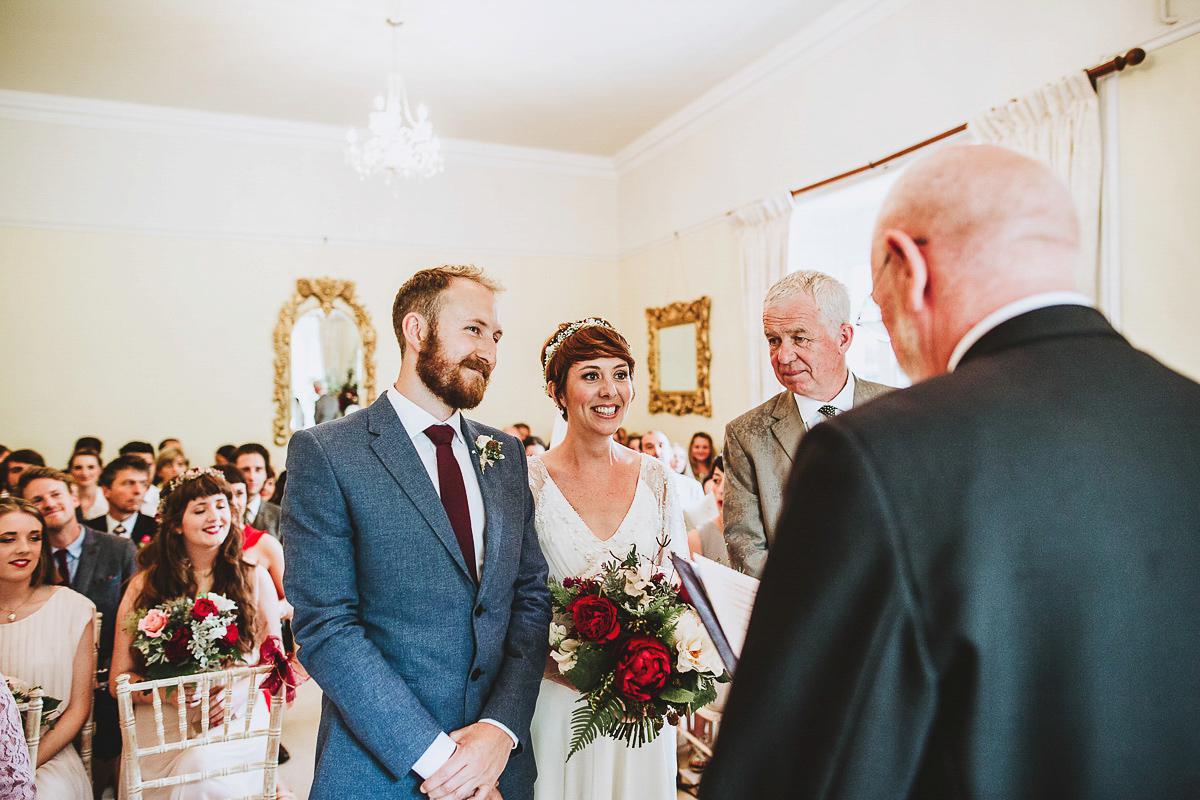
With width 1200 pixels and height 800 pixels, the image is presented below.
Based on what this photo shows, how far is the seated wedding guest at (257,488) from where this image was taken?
5676 mm

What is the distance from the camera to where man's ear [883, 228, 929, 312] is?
86 centimetres

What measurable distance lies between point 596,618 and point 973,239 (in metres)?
1.55

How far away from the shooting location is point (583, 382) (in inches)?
110

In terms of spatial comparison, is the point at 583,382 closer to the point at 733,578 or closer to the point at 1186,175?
the point at 733,578

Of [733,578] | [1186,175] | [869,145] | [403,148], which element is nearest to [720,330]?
[869,145]

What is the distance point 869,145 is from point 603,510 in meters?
3.79

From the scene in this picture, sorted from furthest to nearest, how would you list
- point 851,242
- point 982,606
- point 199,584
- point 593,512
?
point 851,242
point 199,584
point 593,512
point 982,606

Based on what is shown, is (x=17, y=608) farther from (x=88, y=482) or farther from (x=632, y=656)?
(x=88, y=482)

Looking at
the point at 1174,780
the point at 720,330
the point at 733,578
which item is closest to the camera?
the point at 1174,780

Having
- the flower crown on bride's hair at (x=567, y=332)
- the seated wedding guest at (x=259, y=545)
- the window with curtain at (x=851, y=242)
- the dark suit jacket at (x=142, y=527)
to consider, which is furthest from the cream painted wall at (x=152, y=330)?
the flower crown on bride's hair at (x=567, y=332)

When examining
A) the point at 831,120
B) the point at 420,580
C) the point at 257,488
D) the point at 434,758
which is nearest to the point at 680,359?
the point at 831,120

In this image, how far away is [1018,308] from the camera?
83 centimetres

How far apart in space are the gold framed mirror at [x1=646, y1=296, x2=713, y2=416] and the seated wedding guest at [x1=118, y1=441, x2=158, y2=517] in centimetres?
463

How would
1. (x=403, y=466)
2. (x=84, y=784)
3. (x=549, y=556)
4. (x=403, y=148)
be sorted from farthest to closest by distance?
(x=403, y=148) < (x=84, y=784) < (x=549, y=556) < (x=403, y=466)
